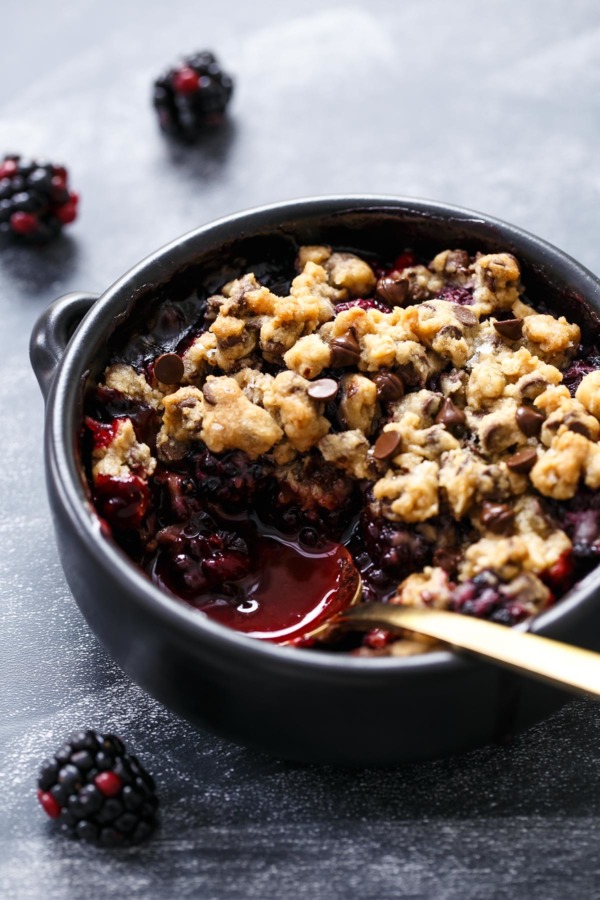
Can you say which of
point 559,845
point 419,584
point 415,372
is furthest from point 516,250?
point 559,845

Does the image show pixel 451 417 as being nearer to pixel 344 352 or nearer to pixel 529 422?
pixel 529 422

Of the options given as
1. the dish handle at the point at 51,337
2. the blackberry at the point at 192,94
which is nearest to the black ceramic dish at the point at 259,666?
the dish handle at the point at 51,337

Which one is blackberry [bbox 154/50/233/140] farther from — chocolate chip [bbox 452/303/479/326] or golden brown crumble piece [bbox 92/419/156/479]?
golden brown crumble piece [bbox 92/419/156/479]

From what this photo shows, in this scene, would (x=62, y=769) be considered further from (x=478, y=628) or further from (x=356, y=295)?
(x=356, y=295)

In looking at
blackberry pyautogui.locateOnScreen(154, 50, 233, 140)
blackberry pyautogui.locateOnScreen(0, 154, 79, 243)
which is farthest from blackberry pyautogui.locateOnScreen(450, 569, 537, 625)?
blackberry pyautogui.locateOnScreen(154, 50, 233, 140)

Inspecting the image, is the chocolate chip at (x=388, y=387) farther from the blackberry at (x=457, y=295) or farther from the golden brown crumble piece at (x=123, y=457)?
the golden brown crumble piece at (x=123, y=457)

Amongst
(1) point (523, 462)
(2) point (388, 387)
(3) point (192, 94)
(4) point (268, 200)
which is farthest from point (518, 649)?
(3) point (192, 94)

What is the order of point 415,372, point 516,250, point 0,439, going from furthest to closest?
point 0,439 → point 516,250 → point 415,372
